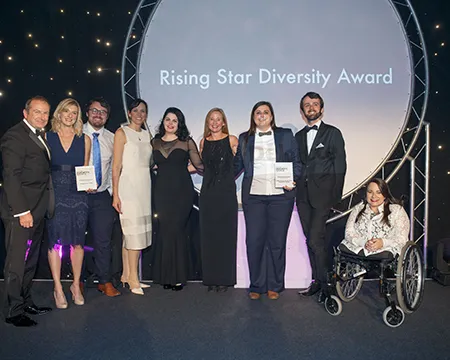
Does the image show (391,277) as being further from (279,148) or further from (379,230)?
(279,148)

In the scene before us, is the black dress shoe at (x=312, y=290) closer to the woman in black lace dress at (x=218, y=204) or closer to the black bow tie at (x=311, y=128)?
the woman in black lace dress at (x=218, y=204)

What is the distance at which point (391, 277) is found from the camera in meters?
3.04

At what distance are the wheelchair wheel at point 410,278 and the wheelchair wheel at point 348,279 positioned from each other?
281 millimetres

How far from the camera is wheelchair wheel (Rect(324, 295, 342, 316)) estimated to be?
3111 mm

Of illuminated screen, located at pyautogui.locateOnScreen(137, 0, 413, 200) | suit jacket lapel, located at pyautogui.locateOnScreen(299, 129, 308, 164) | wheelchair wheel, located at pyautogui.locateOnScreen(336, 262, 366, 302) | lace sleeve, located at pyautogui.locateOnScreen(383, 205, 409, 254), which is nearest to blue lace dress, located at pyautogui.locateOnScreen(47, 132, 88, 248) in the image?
illuminated screen, located at pyautogui.locateOnScreen(137, 0, 413, 200)

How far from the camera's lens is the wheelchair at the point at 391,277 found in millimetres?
2869

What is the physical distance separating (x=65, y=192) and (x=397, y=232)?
2.53 m

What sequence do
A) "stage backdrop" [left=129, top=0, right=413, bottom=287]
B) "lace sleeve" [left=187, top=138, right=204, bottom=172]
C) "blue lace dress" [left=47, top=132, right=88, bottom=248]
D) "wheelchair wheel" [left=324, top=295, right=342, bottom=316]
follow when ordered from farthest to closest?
"stage backdrop" [left=129, top=0, right=413, bottom=287] → "lace sleeve" [left=187, top=138, right=204, bottom=172] → "blue lace dress" [left=47, top=132, right=88, bottom=248] → "wheelchair wheel" [left=324, top=295, right=342, bottom=316]

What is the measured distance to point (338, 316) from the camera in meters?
3.13

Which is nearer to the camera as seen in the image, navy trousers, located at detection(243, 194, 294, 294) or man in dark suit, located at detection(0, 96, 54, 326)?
man in dark suit, located at detection(0, 96, 54, 326)

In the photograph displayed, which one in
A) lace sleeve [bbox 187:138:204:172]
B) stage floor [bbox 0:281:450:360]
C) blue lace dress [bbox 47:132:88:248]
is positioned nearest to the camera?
stage floor [bbox 0:281:450:360]

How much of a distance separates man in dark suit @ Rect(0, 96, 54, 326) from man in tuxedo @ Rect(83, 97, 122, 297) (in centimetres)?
48

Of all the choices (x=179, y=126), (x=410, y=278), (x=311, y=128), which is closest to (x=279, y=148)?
(x=311, y=128)

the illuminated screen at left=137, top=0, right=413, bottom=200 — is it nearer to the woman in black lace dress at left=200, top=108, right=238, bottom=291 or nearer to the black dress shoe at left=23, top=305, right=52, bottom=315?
the woman in black lace dress at left=200, top=108, right=238, bottom=291
